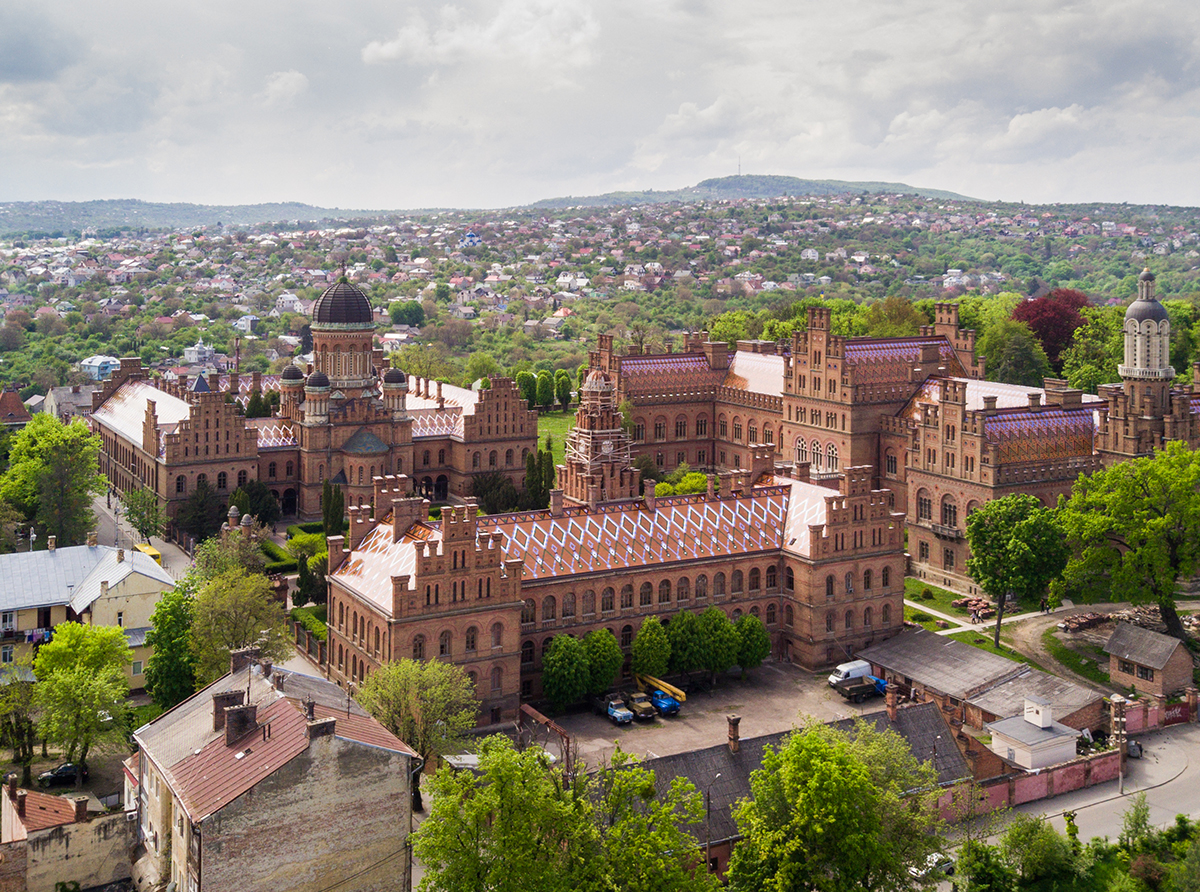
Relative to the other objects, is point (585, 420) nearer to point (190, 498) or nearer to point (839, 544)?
point (839, 544)

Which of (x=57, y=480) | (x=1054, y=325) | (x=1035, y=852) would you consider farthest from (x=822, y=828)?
(x=1054, y=325)

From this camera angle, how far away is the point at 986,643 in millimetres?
83188

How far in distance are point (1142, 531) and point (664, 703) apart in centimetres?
3514

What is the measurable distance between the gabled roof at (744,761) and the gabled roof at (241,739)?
13479 mm

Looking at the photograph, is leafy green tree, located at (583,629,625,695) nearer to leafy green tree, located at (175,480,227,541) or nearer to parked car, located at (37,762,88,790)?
parked car, located at (37,762,88,790)

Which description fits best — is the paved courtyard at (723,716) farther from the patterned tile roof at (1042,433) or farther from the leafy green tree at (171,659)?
the patterned tile roof at (1042,433)

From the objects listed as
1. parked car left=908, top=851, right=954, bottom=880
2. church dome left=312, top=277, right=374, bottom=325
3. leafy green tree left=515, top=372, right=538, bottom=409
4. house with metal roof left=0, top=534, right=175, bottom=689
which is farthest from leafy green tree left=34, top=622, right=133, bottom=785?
leafy green tree left=515, top=372, right=538, bottom=409

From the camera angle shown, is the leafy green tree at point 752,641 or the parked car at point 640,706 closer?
the parked car at point 640,706

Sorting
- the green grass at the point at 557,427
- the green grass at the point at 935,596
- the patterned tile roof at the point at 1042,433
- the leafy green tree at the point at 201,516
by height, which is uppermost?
the patterned tile roof at the point at 1042,433

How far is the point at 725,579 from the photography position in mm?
79500

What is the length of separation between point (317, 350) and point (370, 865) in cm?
7868

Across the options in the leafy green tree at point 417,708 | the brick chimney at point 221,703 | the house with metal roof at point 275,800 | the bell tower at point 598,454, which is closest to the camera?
the house with metal roof at point 275,800

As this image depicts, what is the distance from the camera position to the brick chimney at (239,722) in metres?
51.5

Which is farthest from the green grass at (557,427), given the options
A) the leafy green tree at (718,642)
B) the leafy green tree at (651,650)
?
the leafy green tree at (651,650)
